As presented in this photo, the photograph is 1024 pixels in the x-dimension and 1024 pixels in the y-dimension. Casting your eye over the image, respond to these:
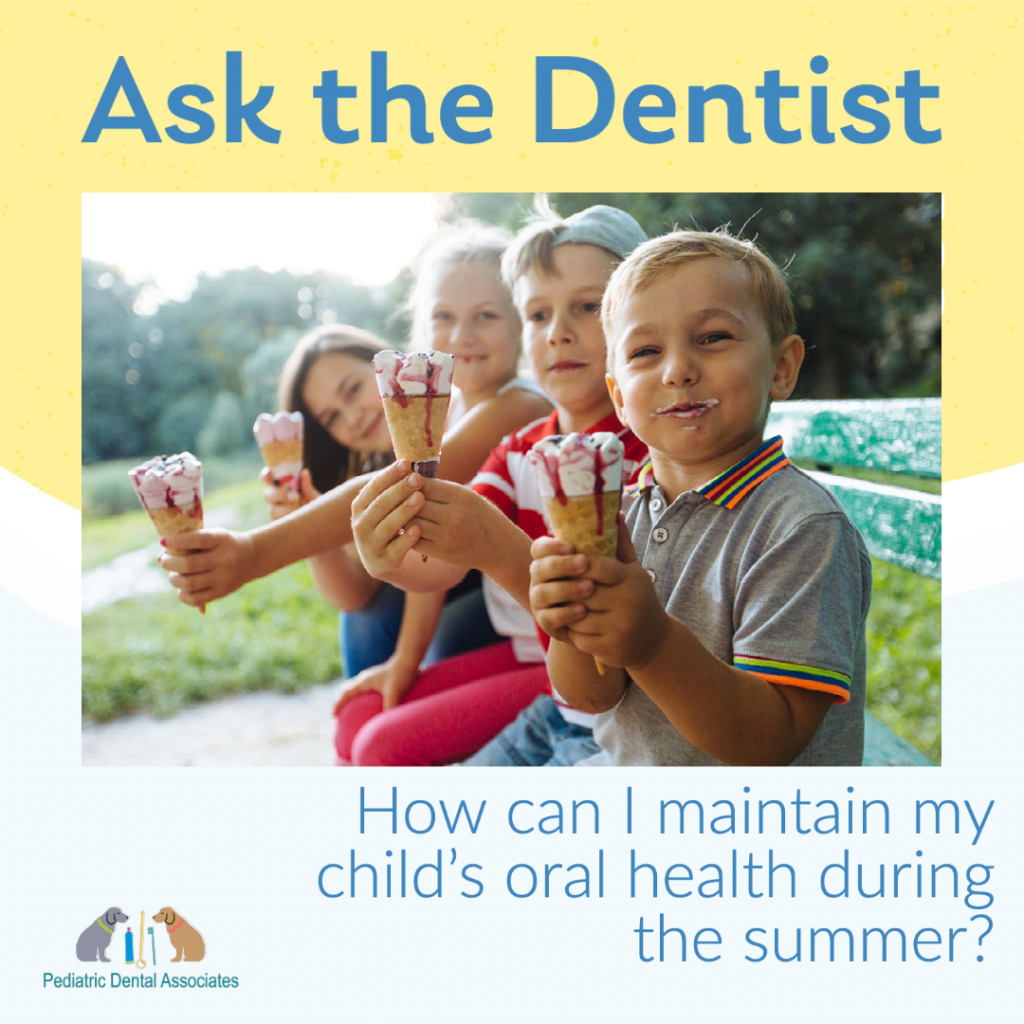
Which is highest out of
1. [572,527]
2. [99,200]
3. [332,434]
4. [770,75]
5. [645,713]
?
[770,75]

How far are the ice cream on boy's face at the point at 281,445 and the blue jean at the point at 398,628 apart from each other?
1.93 feet

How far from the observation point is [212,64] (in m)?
1.64

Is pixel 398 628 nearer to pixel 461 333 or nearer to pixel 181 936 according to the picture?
pixel 461 333

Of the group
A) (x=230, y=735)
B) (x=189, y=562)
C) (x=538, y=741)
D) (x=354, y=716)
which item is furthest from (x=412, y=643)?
(x=230, y=735)

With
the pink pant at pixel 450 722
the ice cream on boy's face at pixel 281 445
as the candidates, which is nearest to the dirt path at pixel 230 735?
the pink pant at pixel 450 722

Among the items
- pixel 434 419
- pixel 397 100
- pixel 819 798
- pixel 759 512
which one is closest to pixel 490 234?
pixel 397 100

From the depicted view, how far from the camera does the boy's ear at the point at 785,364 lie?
4.48 feet

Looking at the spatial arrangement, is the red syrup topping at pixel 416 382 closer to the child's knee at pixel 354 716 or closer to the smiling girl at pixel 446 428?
the smiling girl at pixel 446 428

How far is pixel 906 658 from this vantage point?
13.2ft

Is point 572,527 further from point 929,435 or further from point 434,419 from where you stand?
point 929,435

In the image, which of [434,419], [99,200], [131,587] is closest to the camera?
[434,419]

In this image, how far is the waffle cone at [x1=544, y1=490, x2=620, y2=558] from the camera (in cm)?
106

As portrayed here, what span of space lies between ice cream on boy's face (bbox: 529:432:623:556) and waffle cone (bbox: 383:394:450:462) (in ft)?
0.74

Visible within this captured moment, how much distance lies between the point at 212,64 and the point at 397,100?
13.7 inches
